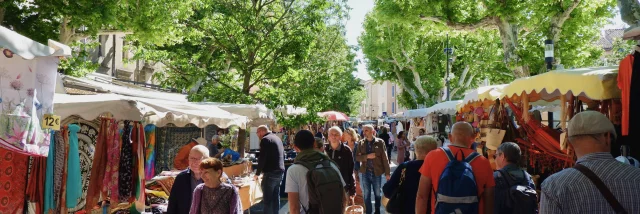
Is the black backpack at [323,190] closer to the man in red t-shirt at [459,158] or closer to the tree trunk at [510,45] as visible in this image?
the man in red t-shirt at [459,158]

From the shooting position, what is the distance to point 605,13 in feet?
59.1

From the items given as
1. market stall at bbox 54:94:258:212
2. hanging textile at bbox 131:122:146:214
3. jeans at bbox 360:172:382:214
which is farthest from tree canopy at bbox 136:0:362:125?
hanging textile at bbox 131:122:146:214

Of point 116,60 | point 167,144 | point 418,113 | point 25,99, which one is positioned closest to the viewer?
point 25,99

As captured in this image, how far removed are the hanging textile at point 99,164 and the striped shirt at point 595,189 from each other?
5058mm

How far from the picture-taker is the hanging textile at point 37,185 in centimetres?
511

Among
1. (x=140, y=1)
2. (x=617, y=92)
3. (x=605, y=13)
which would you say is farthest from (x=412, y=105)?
(x=617, y=92)

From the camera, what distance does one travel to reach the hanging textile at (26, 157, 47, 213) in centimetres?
511

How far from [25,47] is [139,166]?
2.85 metres

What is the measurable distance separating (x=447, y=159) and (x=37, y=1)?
8.87 meters

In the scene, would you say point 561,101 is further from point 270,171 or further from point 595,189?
point 595,189

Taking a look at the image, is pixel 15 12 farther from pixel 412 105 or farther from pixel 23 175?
pixel 412 105

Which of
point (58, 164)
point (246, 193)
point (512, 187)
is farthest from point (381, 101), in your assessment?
point (512, 187)

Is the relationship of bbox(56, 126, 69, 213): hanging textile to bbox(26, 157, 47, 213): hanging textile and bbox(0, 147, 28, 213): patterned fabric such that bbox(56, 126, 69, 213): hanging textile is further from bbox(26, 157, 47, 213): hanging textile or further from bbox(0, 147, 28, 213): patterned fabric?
bbox(0, 147, 28, 213): patterned fabric

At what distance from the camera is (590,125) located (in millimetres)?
2621
